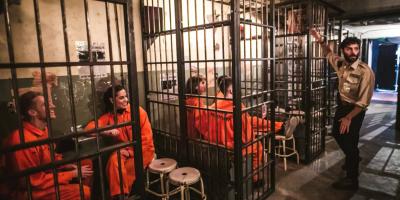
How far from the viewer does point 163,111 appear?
3588 mm

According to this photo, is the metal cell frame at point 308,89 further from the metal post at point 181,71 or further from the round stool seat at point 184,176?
the round stool seat at point 184,176

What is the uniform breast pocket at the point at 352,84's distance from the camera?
316cm

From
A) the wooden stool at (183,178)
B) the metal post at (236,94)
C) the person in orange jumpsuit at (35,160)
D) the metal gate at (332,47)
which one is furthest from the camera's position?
the metal gate at (332,47)

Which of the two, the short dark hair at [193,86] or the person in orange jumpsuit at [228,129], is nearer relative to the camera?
the person in orange jumpsuit at [228,129]

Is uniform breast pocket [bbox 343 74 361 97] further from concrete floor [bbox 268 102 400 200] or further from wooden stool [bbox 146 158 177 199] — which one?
wooden stool [bbox 146 158 177 199]

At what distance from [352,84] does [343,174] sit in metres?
1.47

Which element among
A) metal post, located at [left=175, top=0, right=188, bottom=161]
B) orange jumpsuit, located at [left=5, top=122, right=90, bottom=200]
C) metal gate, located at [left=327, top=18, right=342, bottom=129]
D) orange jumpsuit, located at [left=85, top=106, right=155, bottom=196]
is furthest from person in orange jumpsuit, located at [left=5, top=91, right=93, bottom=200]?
metal gate, located at [left=327, top=18, right=342, bottom=129]

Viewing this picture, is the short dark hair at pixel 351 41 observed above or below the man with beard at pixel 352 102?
above

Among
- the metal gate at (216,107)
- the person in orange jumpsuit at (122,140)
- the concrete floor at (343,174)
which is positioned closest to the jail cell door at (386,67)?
the concrete floor at (343,174)

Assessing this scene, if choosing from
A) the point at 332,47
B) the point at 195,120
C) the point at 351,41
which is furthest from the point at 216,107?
the point at 332,47

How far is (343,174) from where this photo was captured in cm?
376

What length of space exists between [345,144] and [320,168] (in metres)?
0.88

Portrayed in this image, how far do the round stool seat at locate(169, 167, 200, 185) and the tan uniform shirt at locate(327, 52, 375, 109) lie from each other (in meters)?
2.22

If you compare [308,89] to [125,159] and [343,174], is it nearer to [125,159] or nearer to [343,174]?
[343,174]
